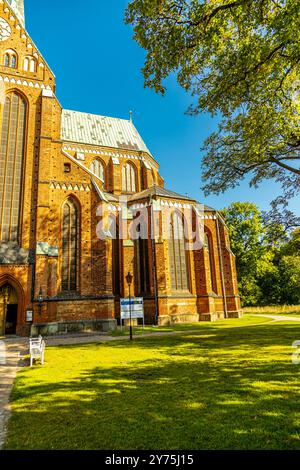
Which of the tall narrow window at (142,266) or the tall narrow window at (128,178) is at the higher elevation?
the tall narrow window at (128,178)

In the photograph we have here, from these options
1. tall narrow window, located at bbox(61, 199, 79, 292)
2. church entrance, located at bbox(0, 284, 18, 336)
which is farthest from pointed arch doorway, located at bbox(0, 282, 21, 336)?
tall narrow window, located at bbox(61, 199, 79, 292)

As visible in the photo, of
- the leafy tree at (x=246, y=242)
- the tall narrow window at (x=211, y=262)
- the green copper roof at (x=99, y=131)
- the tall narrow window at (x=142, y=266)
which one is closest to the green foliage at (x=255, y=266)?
the leafy tree at (x=246, y=242)

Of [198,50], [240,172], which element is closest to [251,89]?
[198,50]

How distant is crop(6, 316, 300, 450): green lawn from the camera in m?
3.48

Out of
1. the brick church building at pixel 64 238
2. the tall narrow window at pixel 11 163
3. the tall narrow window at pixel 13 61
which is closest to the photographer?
the brick church building at pixel 64 238

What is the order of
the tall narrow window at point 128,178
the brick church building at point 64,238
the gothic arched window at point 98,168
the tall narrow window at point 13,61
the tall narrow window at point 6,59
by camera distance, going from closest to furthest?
the brick church building at point 64,238, the tall narrow window at point 6,59, the tall narrow window at point 13,61, the gothic arched window at point 98,168, the tall narrow window at point 128,178

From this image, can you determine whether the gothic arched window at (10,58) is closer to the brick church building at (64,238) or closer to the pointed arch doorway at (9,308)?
the brick church building at (64,238)

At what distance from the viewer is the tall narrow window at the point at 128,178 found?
2970 centimetres

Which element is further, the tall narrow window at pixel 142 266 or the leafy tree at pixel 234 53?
the tall narrow window at pixel 142 266

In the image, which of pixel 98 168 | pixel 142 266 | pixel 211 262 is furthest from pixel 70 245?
pixel 211 262

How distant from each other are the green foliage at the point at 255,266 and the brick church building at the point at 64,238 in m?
10.3

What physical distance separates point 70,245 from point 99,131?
1716 cm

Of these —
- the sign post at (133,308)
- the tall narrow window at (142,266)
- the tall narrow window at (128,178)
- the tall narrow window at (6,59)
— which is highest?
the tall narrow window at (6,59)

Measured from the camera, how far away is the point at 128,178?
99.2 feet
